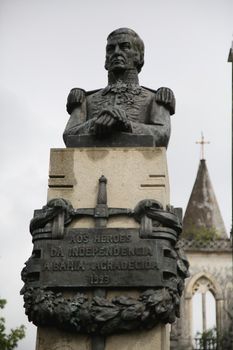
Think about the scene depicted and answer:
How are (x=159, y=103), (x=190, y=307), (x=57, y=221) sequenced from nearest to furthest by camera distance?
1. (x=57, y=221)
2. (x=159, y=103)
3. (x=190, y=307)

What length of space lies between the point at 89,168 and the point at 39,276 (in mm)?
1196

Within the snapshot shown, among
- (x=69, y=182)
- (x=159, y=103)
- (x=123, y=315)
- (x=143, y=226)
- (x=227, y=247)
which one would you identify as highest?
(x=227, y=247)

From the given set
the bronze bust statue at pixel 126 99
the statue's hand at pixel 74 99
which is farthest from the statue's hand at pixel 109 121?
the statue's hand at pixel 74 99

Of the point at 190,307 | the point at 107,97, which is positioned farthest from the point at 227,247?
the point at 107,97

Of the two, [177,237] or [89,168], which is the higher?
[89,168]

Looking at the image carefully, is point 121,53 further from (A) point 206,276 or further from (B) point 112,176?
(A) point 206,276

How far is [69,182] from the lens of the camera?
768 cm

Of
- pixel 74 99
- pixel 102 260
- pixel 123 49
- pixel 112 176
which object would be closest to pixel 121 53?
pixel 123 49

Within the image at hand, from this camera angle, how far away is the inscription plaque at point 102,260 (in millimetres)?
7070

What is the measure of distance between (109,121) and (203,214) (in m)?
51.0

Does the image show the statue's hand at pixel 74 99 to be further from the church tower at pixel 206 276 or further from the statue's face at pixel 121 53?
the church tower at pixel 206 276

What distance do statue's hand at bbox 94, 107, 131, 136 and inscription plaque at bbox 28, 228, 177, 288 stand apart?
3.53ft

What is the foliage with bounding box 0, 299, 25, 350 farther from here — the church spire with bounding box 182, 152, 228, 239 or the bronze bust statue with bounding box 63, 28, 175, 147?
the church spire with bounding box 182, 152, 228, 239

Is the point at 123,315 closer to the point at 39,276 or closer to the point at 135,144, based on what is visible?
the point at 39,276
